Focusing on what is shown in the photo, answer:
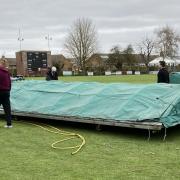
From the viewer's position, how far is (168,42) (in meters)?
87.4

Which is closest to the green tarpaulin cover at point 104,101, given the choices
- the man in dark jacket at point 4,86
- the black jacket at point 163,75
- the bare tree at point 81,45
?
the man in dark jacket at point 4,86

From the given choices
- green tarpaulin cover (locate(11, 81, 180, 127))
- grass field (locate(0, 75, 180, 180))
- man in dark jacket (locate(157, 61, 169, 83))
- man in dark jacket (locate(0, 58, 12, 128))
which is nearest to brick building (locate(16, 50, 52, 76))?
man in dark jacket (locate(157, 61, 169, 83))

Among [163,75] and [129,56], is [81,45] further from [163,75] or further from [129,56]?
[163,75]

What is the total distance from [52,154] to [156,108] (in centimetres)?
285

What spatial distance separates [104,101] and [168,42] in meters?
78.9

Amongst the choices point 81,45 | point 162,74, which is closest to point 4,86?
point 162,74

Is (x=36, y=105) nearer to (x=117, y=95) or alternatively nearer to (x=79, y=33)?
(x=117, y=95)

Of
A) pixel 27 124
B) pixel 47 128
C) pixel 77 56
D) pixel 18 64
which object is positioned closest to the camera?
pixel 47 128

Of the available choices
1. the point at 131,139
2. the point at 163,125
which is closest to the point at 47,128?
the point at 131,139

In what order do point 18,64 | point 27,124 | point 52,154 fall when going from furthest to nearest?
point 18,64 → point 27,124 → point 52,154

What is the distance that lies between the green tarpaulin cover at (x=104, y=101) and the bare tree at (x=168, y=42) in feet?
249

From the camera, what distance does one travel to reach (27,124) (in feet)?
38.9

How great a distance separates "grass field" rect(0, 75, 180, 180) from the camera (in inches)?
253

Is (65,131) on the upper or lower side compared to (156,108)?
lower
